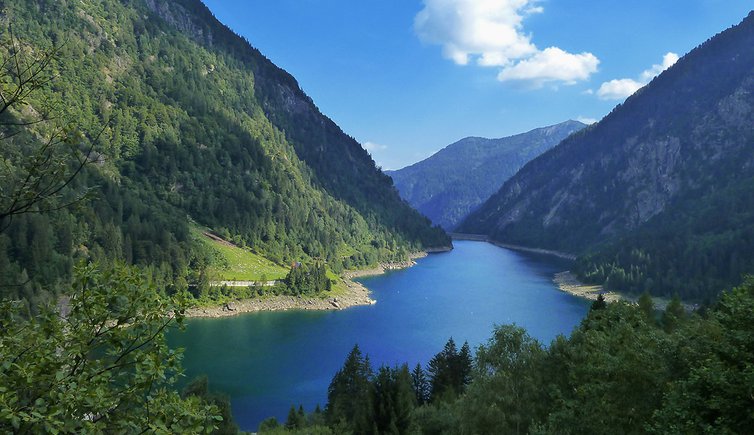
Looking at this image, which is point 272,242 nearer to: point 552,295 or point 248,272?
point 248,272

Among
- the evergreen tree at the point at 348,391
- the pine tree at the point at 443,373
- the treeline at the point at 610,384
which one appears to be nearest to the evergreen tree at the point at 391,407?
the treeline at the point at 610,384

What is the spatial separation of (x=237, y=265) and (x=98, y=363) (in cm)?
15486

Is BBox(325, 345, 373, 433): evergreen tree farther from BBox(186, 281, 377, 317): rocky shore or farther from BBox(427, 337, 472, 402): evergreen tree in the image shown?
BBox(186, 281, 377, 317): rocky shore

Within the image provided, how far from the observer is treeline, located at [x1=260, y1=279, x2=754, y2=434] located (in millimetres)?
15727

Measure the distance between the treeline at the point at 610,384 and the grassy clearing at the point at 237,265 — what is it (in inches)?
4330

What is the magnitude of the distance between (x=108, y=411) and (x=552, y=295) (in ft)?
537

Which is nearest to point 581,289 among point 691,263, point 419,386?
point 691,263

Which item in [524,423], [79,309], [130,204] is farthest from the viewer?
[130,204]

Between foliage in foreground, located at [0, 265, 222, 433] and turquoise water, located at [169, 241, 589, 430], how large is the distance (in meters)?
58.0

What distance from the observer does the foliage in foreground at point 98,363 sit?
5863 mm

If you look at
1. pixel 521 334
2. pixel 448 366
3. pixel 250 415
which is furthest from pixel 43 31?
pixel 521 334

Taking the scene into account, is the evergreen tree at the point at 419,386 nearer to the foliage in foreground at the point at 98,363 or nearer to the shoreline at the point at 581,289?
the foliage in foreground at the point at 98,363

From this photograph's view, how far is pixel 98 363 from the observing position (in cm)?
679

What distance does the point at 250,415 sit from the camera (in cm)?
6569
